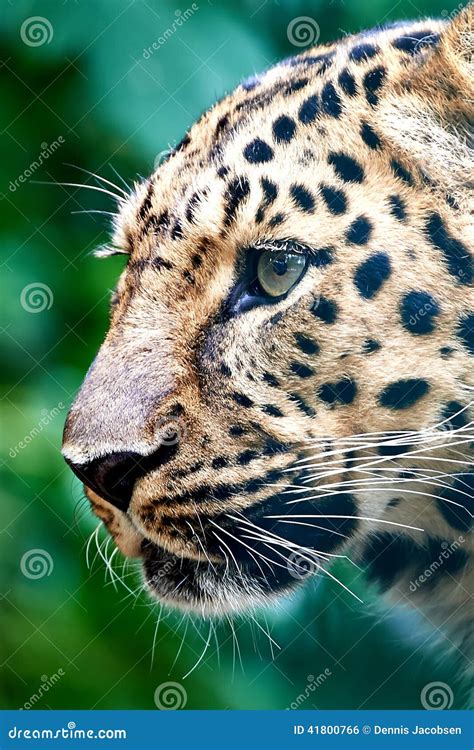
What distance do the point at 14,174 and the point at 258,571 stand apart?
1697 mm

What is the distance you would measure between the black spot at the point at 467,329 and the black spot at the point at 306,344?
0.34 meters

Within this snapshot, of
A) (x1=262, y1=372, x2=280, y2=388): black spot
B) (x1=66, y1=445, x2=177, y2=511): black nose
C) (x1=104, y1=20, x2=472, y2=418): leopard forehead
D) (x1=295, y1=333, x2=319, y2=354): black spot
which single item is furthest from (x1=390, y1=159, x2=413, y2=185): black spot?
(x1=66, y1=445, x2=177, y2=511): black nose

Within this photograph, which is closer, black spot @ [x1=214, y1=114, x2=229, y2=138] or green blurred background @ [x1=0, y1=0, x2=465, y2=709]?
black spot @ [x1=214, y1=114, x2=229, y2=138]

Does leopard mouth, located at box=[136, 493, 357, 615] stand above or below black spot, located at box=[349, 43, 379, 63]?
below

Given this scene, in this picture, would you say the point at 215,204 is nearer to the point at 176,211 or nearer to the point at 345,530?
the point at 176,211

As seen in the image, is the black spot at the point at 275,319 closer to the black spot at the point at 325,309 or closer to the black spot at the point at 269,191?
the black spot at the point at 325,309

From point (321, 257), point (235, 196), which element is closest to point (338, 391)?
point (321, 257)

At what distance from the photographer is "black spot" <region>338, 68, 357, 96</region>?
242 cm

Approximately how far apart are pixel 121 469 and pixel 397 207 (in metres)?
0.91

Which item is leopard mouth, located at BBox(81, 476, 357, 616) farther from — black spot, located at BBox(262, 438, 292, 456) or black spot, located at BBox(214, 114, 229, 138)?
black spot, located at BBox(214, 114, 229, 138)

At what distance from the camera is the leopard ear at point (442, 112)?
7.47ft

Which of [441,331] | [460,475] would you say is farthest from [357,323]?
[460,475]

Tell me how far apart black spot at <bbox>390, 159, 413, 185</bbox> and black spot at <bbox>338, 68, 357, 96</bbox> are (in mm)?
257

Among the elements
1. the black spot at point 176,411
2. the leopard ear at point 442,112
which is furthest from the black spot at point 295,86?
the black spot at point 176,411
